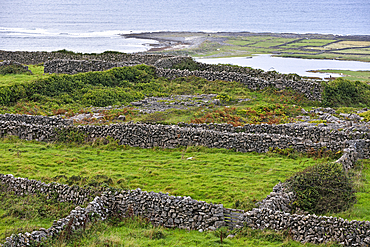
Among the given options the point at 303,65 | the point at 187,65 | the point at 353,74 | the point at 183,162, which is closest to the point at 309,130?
the point at 183,162

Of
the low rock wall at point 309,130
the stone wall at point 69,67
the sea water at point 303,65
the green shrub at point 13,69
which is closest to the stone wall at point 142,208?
the low rock wall at point 309,130

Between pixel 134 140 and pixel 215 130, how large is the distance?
16.4ft

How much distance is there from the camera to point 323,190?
14898 millimetres

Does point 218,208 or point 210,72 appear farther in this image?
point 210,72

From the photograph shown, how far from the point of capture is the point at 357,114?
2742 cm

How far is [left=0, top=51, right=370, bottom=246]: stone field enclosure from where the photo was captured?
42.2ft

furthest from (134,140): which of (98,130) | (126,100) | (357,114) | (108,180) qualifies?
(357,114)

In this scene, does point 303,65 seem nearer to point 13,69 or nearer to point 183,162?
point 13,69

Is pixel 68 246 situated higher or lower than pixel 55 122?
lower

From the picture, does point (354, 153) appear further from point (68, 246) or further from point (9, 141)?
point (9, 141)

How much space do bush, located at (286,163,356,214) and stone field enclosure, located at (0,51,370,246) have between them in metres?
0.05

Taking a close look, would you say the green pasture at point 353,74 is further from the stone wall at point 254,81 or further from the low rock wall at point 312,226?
the low rock wall at point 312,226

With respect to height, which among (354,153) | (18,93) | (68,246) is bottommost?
(68,246)

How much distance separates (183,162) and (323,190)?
24.8 ft
